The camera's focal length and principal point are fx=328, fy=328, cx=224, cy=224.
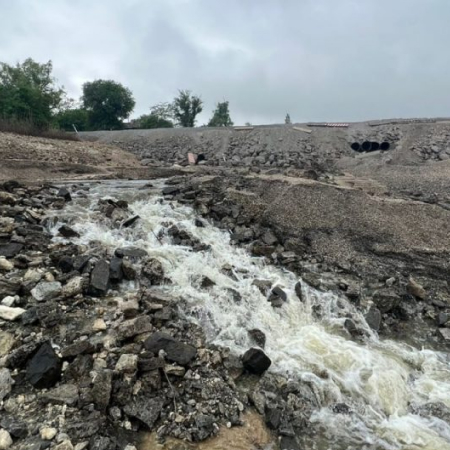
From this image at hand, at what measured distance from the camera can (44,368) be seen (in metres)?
3.77

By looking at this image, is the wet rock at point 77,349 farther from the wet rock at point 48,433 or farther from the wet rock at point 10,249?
the wet rock at point 10,249

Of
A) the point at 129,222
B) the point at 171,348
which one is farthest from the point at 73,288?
the point at 129,222

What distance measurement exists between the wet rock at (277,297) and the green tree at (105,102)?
3664cm

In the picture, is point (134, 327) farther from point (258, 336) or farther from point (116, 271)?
point (258, 336)

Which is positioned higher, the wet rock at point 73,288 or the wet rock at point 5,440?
the wet rock at point 73,288

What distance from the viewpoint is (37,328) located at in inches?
174

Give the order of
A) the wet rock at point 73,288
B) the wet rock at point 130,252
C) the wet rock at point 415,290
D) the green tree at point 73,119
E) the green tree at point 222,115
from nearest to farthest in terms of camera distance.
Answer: the wet rock at point 73,288, the wet rock at point 130,252, the wet rock at point 415,290, the green tree at point 73,119, the green tree at point 222,115

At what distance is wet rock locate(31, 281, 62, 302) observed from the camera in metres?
4.97

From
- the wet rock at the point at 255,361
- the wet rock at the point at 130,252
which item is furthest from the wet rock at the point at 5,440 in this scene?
the wet rock at the point at 130,252

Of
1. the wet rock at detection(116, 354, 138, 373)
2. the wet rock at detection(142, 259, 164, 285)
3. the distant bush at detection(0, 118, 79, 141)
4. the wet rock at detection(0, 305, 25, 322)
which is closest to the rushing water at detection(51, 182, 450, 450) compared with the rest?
the wet rock at detection(142, 259, 164, 285)

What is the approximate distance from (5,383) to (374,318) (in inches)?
238

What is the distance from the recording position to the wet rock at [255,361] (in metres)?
4.70

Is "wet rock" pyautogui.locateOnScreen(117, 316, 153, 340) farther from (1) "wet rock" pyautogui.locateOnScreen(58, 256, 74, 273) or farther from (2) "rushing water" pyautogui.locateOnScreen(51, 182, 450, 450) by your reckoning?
(1) "wet rock" pyautogui.locateOnScreen(58, 256, 74, 273)

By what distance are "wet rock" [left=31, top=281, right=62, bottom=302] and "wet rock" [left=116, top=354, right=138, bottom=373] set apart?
1.75 m
